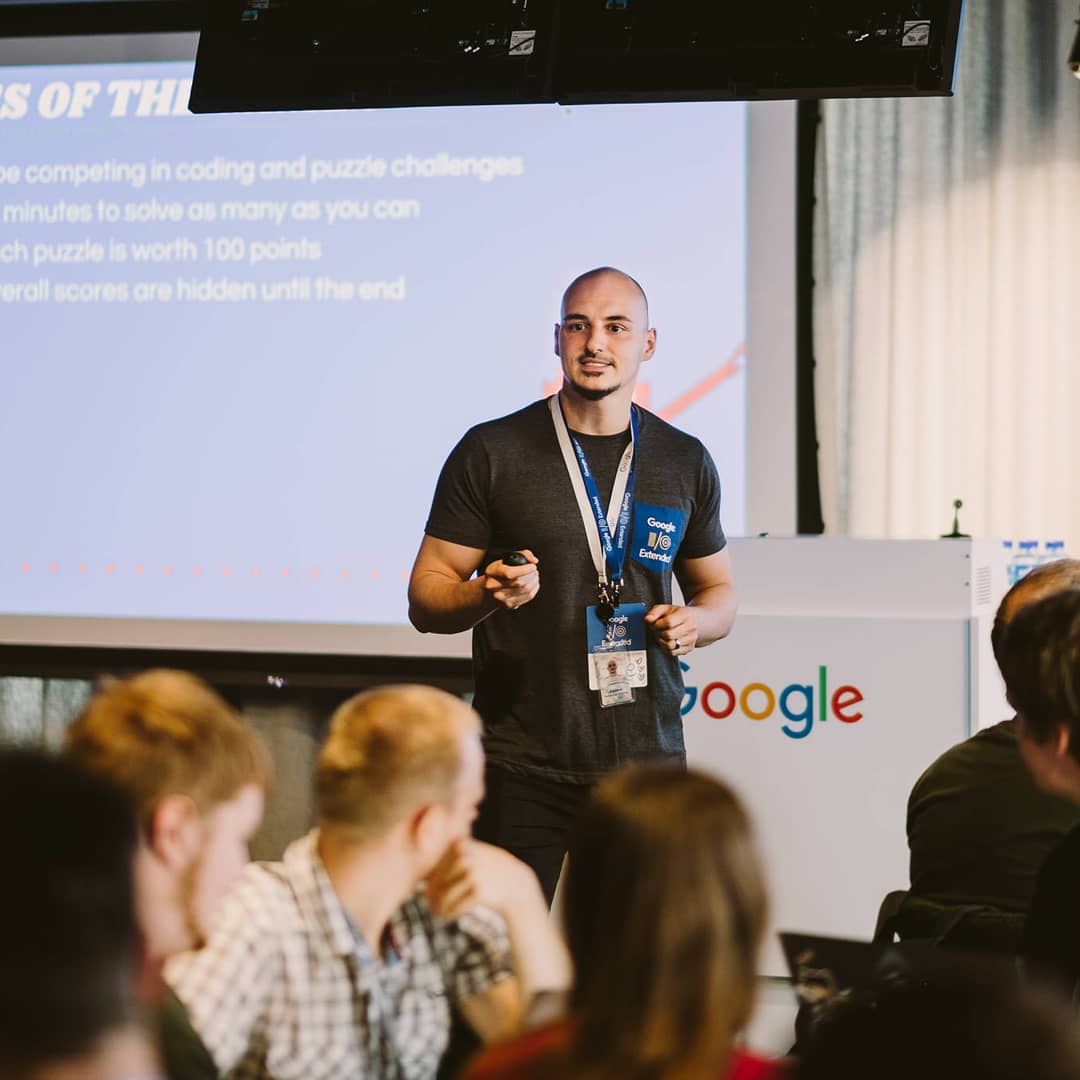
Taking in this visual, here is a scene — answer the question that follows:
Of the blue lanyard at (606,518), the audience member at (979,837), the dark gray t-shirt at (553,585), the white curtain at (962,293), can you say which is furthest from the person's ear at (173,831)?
the white curtain at (962,293)

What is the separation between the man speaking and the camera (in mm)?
2846

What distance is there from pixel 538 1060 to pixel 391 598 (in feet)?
10.7

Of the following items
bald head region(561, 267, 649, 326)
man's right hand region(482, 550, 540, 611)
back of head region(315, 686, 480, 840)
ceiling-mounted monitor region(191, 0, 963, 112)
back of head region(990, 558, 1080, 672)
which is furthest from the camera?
ceiling-mounted monitor region(191, 0, 963, 112)

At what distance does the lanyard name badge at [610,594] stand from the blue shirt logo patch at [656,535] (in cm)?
2

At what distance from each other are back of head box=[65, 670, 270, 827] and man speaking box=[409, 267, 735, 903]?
45.4 inches

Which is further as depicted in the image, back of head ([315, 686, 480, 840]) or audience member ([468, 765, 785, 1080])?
back of head ([315, 686, 480, 840])

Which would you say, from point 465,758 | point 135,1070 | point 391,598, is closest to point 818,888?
point 391,598

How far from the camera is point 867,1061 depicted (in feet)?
2.88

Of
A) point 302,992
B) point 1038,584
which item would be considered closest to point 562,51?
point 1038,584

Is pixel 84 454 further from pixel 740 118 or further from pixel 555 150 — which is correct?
pixel 740 118

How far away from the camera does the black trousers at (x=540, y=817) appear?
2822 mm

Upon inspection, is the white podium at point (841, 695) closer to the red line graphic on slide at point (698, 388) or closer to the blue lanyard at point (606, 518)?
the red line graphic on slide at point (698, 388)

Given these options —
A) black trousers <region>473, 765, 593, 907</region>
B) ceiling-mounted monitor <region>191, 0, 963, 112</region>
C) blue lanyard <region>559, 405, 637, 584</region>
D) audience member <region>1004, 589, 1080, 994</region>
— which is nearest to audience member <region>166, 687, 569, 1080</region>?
audience member <region>1004, 589, 1080, 994</region>

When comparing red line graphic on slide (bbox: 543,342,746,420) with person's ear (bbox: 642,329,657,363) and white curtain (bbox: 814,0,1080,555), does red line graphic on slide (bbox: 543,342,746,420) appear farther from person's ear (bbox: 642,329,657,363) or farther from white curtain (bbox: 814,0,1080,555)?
person's ear (bbox: 642,329,657,363)
